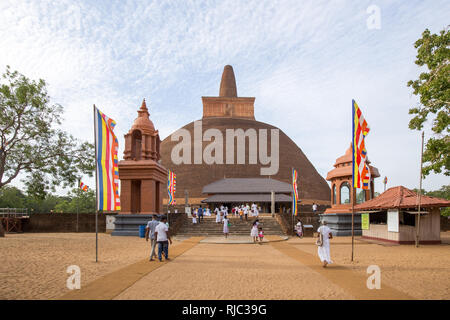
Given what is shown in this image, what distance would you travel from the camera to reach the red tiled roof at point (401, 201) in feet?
52.5

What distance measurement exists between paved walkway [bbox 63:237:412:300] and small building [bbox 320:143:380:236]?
45.2 feet

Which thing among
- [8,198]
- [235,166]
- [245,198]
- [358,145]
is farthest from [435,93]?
[8,198]

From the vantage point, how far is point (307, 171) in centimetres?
6100

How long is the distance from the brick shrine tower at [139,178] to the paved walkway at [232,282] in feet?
38.1

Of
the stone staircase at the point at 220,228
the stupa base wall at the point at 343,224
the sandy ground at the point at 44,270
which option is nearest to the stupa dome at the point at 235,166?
the stone staircase at the point at 220,228

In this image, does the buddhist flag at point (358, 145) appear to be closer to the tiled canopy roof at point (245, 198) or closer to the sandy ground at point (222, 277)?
the sandy ground at point (222, 277)

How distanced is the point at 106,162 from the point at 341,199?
1900 cm

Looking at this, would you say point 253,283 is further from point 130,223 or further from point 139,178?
point 139,178

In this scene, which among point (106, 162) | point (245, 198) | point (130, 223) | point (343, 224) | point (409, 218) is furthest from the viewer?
point (245, 198)

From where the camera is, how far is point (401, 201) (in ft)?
55.5
